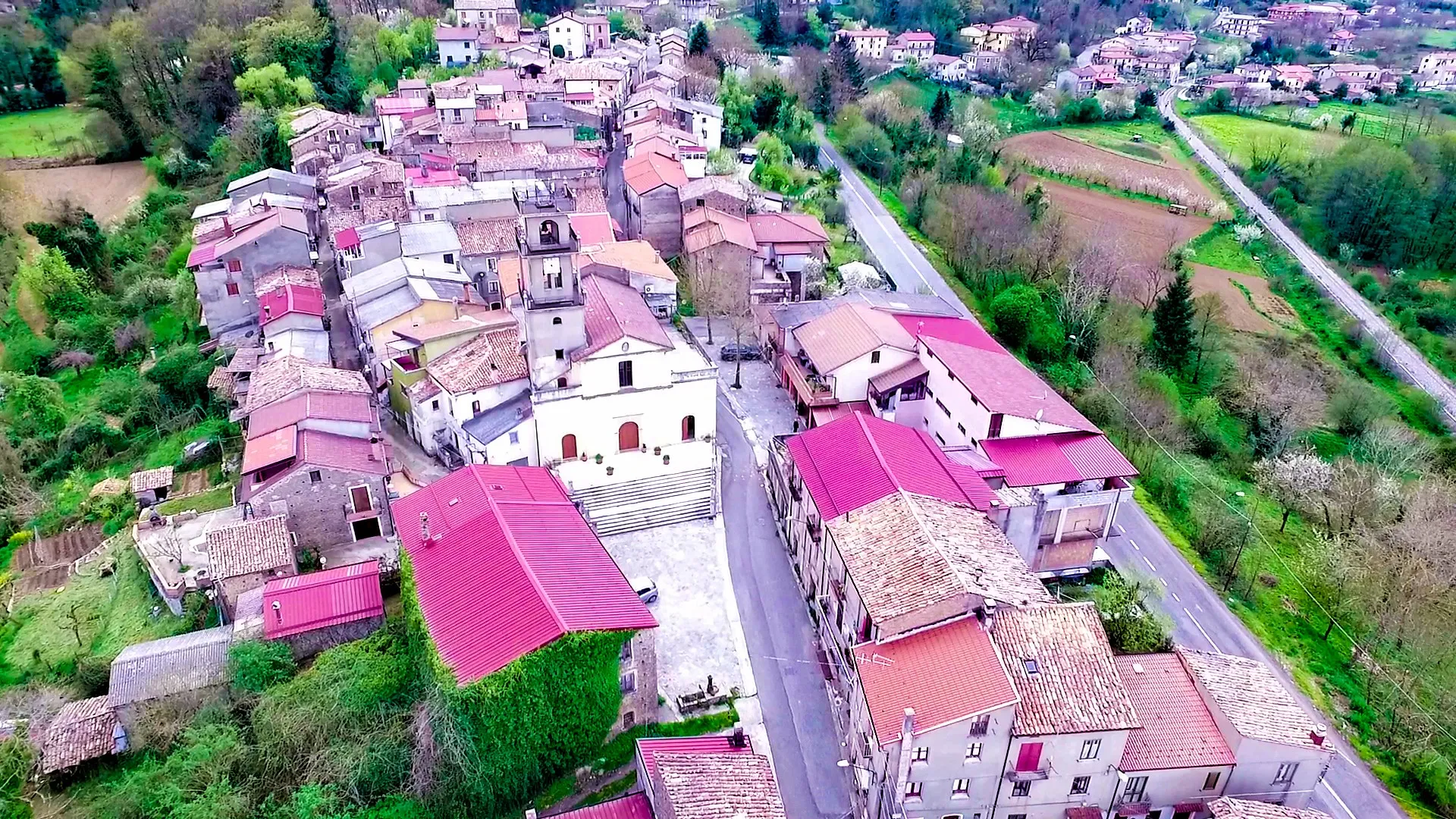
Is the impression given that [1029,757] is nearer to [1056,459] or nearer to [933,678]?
[933,678]

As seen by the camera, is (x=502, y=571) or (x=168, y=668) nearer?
(x=502, y=571)

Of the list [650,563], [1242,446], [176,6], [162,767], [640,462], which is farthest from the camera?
[176,6]

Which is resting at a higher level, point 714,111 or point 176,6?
point 176,6

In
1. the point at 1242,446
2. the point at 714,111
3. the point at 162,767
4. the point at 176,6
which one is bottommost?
the point at 1242,446

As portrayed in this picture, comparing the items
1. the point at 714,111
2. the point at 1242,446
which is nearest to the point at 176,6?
the point at 714,111

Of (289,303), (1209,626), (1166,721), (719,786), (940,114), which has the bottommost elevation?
(1209,626)

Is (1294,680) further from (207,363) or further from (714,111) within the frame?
(714,111)

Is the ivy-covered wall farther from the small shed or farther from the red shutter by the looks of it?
the small shed

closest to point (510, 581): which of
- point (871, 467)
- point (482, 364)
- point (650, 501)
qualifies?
point (650, 501)
